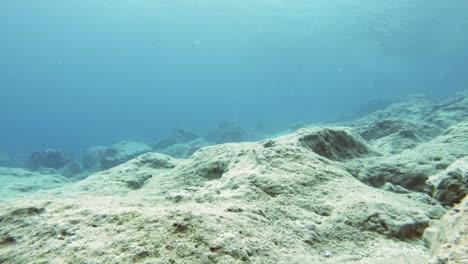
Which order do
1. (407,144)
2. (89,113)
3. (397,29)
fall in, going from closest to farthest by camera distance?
(407,144) → (397,29) → (89,113)

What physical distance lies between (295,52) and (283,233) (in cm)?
8522

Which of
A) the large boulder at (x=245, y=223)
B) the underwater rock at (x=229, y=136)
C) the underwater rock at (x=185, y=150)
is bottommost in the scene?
the large boulder at (x=245, y=223)

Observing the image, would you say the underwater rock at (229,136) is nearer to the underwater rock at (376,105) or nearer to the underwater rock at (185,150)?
the underwater rock at (185,150)

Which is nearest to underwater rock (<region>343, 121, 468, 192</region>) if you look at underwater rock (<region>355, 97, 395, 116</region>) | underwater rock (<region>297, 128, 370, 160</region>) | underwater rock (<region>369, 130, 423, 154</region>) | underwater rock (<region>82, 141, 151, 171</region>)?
underwater rock (<region>297, 128, 370, 160</region>)

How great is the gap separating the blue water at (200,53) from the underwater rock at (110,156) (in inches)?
1018

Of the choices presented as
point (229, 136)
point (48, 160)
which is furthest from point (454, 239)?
point (229, 136)

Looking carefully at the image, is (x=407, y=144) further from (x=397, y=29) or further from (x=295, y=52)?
(x=295, y=52)

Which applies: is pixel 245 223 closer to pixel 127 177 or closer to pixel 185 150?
pixel 127 177

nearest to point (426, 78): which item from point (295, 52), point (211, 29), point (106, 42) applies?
point (295, 52)

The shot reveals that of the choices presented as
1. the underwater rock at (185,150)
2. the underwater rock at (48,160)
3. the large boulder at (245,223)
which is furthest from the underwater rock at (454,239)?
the underwater rock at (48,160)

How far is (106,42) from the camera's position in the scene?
12700cm

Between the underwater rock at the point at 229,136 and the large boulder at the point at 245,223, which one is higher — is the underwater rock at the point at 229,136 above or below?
above

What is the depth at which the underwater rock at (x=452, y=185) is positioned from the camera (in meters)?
2.73

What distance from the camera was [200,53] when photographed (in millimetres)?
140375
